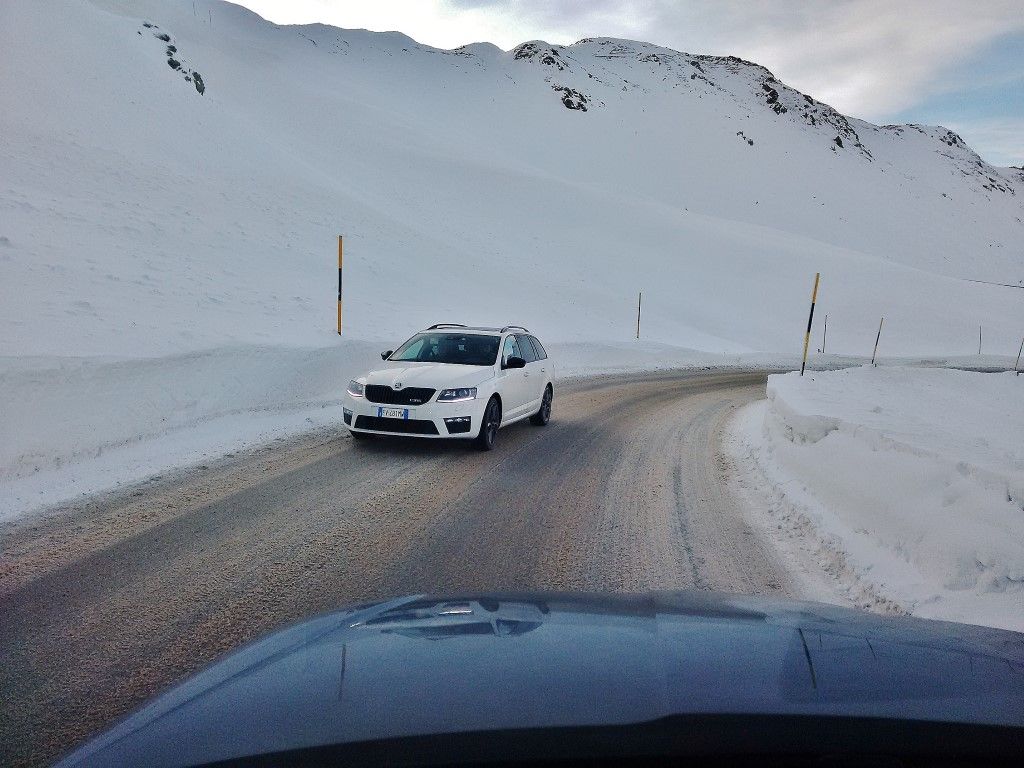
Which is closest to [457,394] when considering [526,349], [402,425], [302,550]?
[402,425]

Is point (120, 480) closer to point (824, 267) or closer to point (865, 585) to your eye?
point (865, 585)

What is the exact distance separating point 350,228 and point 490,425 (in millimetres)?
24455

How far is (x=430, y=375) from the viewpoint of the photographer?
9.09m

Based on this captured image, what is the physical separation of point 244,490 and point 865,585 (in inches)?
211

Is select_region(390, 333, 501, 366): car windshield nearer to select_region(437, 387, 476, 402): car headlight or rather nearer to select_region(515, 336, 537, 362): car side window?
select_region(515, 336, 537, 362): car side window

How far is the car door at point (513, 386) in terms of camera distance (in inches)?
385

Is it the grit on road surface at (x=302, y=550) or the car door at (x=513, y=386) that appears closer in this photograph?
the grit on road surface at (x=302, y=550)

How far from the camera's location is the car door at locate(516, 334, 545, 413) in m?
10.7

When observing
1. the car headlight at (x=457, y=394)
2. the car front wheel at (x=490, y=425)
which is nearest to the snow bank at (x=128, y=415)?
the car headlight at (x=457, y=394)

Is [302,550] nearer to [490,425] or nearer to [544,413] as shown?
[490,425]

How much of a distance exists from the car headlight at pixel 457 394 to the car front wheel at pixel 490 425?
31 cm

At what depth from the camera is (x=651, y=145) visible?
8944 centimetres

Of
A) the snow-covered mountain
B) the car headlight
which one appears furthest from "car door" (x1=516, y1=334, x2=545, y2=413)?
the snow-covered mountain

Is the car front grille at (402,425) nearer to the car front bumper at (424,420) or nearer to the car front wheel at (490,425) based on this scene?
the car front bumper at (424,420)
